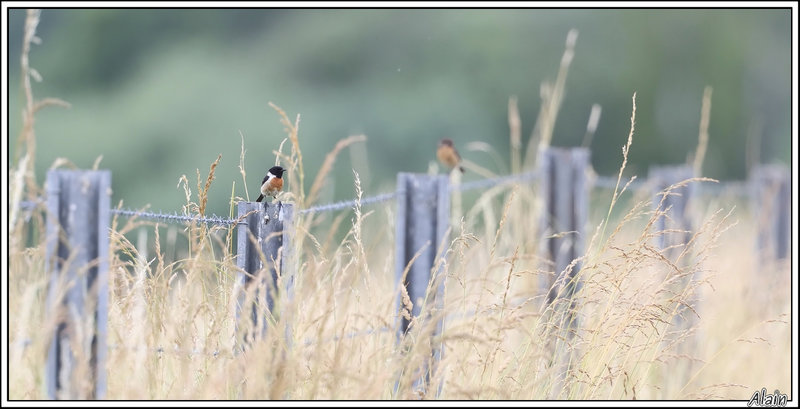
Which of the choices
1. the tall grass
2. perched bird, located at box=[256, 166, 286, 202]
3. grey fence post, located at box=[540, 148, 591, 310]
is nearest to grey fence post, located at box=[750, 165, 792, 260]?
grey fence post, located at box=[540, 148, 591, 310]

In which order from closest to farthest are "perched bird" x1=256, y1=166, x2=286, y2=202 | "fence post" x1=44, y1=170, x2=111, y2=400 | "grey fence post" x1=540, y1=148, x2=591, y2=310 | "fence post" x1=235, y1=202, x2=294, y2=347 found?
"fence post" x1=44, y1=170, x2=111, y2=400
"fence post" x1=235, y1=202, x2=294, y2=347
"perched bird" x1=256, y1=166, x2=286, y2=202
"grey fence post" x1=540, y1=148, x2=591, y2=310

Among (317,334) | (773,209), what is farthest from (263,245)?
(773,209)

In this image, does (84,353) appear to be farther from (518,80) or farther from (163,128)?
(518,80)

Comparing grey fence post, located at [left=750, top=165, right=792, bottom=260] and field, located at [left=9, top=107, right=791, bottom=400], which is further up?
grey fence post, located at [left=750, top=165, right=792, bottom=260]

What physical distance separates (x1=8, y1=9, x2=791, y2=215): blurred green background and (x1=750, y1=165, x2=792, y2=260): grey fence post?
4.57 metres

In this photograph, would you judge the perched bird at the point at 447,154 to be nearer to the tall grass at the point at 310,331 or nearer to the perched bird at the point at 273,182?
the tall grass at the point at 310,331

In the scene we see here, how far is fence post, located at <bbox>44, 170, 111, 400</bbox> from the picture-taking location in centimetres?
187

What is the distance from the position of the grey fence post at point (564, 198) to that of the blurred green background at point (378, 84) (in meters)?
5.89

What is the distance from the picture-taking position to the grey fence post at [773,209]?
575 cm

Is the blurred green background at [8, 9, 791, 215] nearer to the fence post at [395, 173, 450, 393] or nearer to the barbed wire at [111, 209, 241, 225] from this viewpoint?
the fence post at [395, 173, 450, 393]

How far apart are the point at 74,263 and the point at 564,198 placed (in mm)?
2446

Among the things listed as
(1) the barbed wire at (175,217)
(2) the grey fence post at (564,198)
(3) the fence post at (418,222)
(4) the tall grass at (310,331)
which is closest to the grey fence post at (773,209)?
(2) the grey fence post at (564,198)

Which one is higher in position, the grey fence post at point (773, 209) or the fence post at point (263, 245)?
the grey fence post at point (773, 209)

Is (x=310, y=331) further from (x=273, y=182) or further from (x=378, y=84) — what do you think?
(x=378, y=84)
